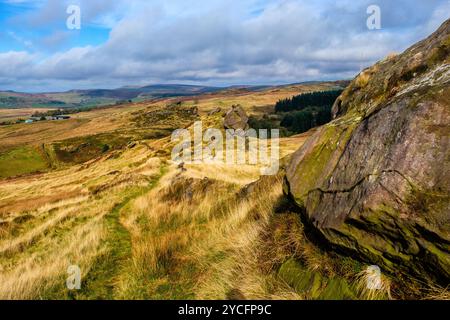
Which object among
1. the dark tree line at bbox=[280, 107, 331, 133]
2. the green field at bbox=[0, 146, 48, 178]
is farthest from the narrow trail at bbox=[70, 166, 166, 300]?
the dark tree line at bbox=[280, 107, 331, 133]

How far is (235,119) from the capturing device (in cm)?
8531

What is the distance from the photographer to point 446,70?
645cm

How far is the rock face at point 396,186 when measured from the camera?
5.11 meters

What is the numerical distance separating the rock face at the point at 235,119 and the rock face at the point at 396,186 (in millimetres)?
75035

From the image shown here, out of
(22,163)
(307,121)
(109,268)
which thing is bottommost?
(22,163)

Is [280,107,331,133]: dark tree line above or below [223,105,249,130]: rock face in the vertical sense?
below

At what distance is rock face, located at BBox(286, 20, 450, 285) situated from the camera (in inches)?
201

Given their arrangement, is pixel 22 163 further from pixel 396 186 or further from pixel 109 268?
pixel 396 186

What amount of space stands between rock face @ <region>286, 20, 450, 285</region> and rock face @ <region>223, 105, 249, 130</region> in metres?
75.0

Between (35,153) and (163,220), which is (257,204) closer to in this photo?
(163,220)

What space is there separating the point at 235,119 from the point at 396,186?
8044 cm

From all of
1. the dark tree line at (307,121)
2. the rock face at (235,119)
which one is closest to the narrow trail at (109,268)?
the rock face at (235,119)

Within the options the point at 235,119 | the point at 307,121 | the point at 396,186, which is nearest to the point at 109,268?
the point at 396,186

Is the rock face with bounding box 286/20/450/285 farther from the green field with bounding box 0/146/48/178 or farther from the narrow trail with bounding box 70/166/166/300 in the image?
the green field with bounding box 0/146/48/178
